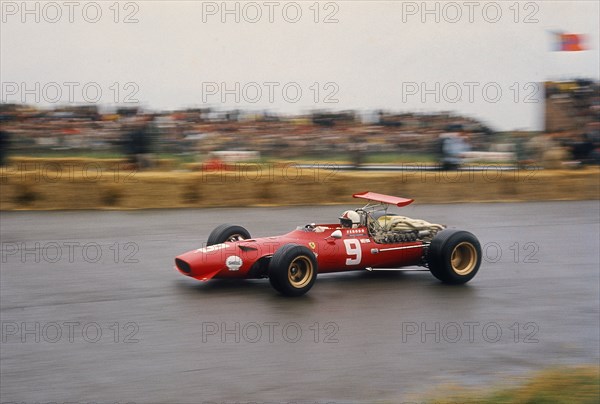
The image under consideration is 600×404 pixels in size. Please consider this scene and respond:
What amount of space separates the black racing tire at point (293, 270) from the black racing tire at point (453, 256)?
4.63 ft

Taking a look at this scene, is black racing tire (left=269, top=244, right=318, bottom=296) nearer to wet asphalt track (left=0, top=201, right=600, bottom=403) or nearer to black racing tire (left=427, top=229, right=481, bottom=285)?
wet asphalt track (left=0, top=201, right=600, bottom=403)

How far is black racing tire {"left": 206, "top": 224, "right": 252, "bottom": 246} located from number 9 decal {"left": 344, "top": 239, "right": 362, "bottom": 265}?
105cm

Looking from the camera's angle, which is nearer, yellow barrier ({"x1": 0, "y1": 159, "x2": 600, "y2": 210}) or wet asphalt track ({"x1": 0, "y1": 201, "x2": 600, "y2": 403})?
wet asphalt track ({"x1": 0, "y1": 201, "x2": 600, "y2": 403})

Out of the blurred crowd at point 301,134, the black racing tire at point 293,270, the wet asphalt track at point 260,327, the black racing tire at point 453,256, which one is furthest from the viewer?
the blurred crowd at point 301,134

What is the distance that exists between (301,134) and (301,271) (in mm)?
11200

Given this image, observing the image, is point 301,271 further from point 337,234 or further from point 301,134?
point 301,134

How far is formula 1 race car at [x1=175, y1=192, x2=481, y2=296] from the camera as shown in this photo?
302 inches

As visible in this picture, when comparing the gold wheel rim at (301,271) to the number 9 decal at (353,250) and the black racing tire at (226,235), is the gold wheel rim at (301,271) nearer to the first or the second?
the number 9 decal at (353,250)

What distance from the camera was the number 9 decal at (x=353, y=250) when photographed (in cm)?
826

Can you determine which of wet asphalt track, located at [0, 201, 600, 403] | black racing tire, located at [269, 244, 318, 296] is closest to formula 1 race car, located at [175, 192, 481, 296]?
black racing tire, located at [269, 244, 318, 296]

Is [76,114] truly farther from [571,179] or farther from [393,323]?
[393,323]

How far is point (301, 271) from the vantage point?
25.6ft

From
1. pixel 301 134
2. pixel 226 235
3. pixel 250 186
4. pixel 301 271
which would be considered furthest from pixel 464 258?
pixel 301 134

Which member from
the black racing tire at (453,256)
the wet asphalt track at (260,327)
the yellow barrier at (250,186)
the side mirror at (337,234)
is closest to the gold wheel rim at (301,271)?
the wet asphalt track at (260,327)
